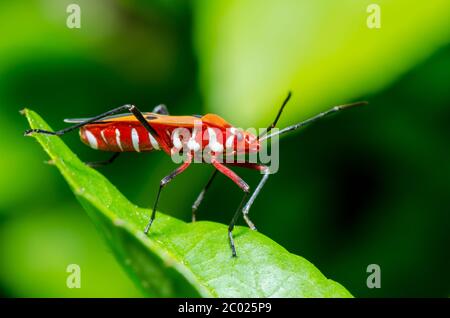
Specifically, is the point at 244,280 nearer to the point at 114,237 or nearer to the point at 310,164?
the point at 114,237

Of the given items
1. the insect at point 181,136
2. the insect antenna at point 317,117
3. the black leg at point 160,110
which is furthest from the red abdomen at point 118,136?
the insect antenna at point 317,117

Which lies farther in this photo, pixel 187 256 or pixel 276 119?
pixel 276 119

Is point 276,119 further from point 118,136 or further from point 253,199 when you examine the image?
point 118,136

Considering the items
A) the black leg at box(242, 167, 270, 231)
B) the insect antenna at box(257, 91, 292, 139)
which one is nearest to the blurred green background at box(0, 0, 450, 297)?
the insect antenna at box(257, 91, 292, 139)

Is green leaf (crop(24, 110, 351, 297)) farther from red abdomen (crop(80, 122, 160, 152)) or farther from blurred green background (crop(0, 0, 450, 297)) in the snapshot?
blurred green background (crop(0, 0, 450, 297))

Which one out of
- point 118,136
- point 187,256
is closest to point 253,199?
point 118,136

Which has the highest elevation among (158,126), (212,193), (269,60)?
(269,60)

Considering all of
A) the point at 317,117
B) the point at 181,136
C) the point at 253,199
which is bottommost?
the point at 253,199

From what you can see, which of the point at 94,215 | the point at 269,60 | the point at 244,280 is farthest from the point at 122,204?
the point at 269,60
